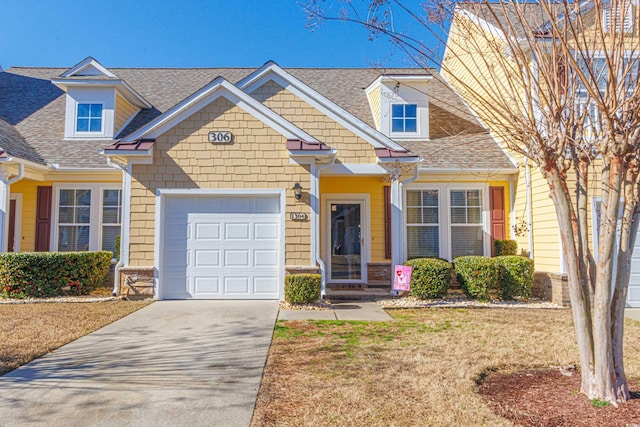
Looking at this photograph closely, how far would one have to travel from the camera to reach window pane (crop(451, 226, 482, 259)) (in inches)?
445

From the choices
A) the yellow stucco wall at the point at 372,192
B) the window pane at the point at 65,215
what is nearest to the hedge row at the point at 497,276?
the yellow stucco wall at the point at 372,192

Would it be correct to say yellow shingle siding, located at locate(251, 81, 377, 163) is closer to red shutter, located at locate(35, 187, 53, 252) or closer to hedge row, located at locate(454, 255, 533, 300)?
hedge row, located at locate(454, 255, 533, 300)

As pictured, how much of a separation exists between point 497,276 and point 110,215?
9.72m

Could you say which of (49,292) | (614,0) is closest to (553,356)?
(614,0)

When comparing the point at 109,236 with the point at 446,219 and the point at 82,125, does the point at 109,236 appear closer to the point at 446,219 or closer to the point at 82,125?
the point at 82,125

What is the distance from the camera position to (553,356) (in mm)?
5246

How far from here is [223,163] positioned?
9.19 m

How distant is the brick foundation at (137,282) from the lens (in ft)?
29.5

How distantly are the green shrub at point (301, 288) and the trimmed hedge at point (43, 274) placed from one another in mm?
4671

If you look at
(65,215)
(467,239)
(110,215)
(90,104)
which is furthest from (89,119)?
(467,239)

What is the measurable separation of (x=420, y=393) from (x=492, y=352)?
6.08 ft

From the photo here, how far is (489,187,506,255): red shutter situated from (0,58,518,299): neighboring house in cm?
4

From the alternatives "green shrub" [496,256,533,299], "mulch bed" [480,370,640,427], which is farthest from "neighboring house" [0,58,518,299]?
"mulch bed" [480,370,640,427]

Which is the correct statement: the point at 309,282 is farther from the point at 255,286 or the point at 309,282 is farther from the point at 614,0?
the point at 614,0
